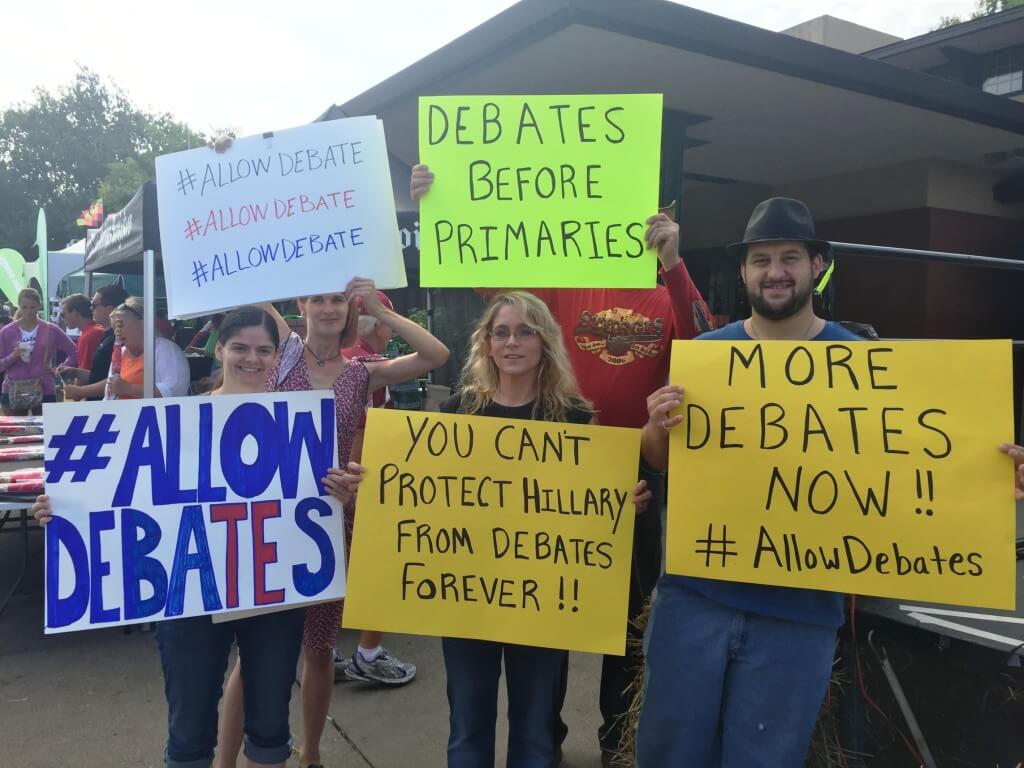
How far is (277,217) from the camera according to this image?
7.73ft

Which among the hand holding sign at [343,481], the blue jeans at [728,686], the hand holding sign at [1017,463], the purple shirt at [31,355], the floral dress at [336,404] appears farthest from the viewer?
the purple shirt at [31,355]

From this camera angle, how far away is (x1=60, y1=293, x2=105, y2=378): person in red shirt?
7.02 m

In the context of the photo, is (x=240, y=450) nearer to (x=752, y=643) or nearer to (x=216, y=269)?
(x=216, y=269)

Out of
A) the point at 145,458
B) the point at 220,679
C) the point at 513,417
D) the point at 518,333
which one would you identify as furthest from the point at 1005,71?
the point at 220,679

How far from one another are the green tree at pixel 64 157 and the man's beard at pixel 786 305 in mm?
50415

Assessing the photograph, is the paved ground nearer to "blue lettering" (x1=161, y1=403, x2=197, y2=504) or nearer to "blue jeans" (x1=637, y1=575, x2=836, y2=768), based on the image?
"blue jeans" (x1=637, y1=575, x2=836, y2=768)

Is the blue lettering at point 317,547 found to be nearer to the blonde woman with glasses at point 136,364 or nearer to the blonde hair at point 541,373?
the blonde hair at point 541,373

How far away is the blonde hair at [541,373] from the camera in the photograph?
2.23m

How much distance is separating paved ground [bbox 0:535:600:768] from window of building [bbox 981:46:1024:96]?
13781 mm

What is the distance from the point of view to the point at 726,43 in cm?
471

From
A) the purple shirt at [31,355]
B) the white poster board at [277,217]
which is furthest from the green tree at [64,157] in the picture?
the white poster board at [277,217]

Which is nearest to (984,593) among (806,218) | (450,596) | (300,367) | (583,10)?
(806,218)

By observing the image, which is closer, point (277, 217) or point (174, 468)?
point (174, 468)

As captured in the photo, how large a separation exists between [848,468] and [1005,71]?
14661mm
